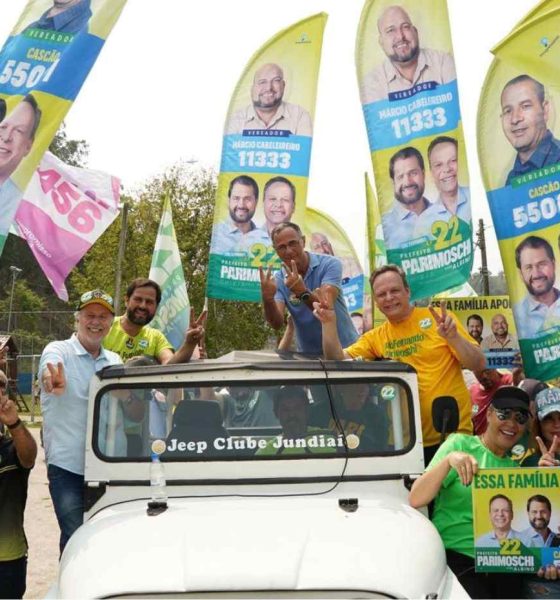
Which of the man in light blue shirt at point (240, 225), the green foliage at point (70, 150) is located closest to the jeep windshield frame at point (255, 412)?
the man in light blue shirt at point (240, 225)

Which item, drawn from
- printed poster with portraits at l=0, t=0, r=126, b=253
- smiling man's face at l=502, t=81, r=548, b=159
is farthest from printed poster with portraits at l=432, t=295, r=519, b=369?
printed poster with portraits at l=0, t=0, r=126, b=253

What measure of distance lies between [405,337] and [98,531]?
7.27 feet

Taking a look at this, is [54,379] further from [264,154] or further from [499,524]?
[264,154]

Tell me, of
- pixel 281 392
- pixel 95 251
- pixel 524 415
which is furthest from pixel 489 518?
pixel 95 251

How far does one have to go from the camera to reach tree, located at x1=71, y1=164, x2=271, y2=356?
28.7 metres

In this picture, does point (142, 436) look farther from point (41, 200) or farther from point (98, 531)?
point (41, 200)

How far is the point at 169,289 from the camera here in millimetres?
13250

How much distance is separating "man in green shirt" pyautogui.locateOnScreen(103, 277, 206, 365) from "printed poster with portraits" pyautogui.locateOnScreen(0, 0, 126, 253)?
3.13ft

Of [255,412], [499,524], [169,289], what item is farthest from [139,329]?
[169,289]

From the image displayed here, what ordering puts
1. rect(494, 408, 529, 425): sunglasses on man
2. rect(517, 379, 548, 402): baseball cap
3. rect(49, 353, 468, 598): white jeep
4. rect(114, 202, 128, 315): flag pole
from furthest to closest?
rect(114, 202, 128, 315): flag pole, rect(517, 379, 548, 402): baseball cap, rect(494, 408, 529, 425): sunglasses on man, rect(49, 353, 468, 598): white jeep

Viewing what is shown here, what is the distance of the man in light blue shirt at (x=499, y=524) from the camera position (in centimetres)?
353

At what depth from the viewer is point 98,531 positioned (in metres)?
3.36

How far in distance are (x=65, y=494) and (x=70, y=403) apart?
1.56ft

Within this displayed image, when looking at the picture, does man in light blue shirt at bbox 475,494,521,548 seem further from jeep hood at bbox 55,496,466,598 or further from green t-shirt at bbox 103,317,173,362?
green t-shirt at bbox 103,317,173,362
